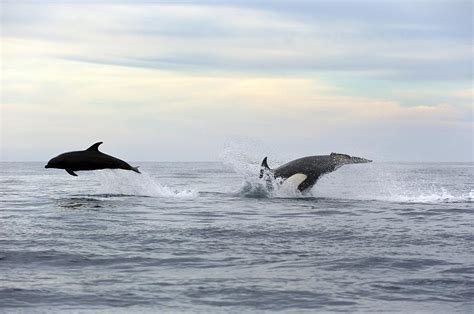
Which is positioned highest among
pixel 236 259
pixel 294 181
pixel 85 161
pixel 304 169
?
pixel 85 161

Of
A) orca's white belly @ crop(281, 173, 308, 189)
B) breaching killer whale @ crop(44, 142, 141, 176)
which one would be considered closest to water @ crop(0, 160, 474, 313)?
breaching killer whale @ crop(44, 142, 141, 176)

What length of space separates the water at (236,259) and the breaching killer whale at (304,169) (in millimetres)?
4113

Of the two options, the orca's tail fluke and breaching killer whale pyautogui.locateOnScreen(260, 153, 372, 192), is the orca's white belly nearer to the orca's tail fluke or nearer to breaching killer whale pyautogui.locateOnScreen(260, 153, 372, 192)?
breaching killer whale pyautogui.locateOnScreen(260, 153, 372, 192)

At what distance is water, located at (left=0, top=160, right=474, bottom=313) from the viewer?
29.1 feet

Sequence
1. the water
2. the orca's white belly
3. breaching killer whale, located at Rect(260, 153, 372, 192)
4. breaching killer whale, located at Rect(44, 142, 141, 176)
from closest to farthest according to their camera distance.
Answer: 1. the water
2. breaching killer whale, located at Rect(44, 142, 141, 176)
3. breaching killer whale, located at Rect(260, 153, 372, 192)
4. the orca's white belly

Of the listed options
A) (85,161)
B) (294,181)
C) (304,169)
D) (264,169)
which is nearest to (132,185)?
(85,161)

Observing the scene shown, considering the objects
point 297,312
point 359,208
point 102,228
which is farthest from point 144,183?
point 297,312

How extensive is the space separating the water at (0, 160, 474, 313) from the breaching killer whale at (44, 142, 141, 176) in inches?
104

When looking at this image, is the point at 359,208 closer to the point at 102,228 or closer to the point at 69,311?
the point at 102,228

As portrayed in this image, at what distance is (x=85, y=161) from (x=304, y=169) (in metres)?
8.66

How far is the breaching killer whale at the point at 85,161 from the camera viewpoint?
23.6 m

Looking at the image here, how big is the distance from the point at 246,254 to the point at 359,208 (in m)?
10.4

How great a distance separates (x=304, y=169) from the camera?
25.3m

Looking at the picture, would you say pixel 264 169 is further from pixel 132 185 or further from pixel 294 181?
pixel 132 185
